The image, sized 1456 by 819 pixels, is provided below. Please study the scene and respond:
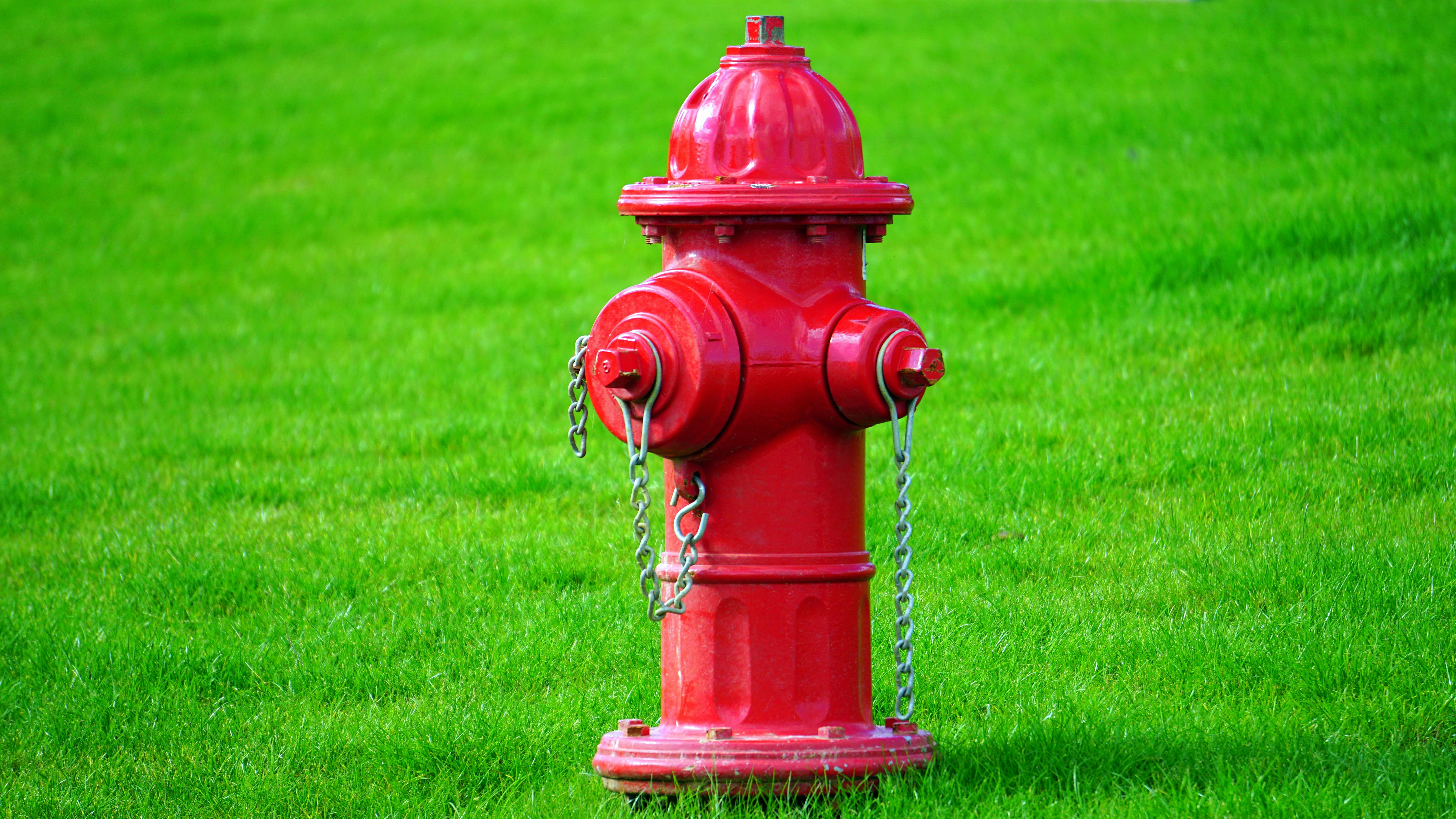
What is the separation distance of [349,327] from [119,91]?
333 inches

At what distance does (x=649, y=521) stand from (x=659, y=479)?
7.48ft

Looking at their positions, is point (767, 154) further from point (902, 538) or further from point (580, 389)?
point (902, 538)

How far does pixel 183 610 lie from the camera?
487 cm

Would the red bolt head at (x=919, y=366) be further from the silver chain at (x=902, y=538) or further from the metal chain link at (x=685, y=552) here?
the metal chain link at (x=685, y=552)

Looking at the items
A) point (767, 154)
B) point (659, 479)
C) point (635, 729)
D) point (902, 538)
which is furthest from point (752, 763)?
point (659, 479)

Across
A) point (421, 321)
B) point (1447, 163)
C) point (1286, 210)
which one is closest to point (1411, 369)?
point (1286, 210)

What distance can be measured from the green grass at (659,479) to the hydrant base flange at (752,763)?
7cm

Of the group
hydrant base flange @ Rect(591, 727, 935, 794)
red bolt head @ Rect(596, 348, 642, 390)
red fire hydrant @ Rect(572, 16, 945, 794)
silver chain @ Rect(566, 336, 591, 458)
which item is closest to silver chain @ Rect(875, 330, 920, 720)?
red fire hydrant @ Rect(572, 16, 945, 794)

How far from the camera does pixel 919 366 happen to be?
10.2 feet

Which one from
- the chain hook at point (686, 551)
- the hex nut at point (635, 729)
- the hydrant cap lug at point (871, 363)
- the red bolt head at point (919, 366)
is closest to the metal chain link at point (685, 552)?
the chain hook at point (686, 551)

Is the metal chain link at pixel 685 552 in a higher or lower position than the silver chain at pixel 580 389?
lower

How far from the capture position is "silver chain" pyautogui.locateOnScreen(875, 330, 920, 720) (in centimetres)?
313

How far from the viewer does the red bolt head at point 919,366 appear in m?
3.10

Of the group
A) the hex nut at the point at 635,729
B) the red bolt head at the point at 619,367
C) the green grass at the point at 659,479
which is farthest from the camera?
the green grass at the point at 659,479
